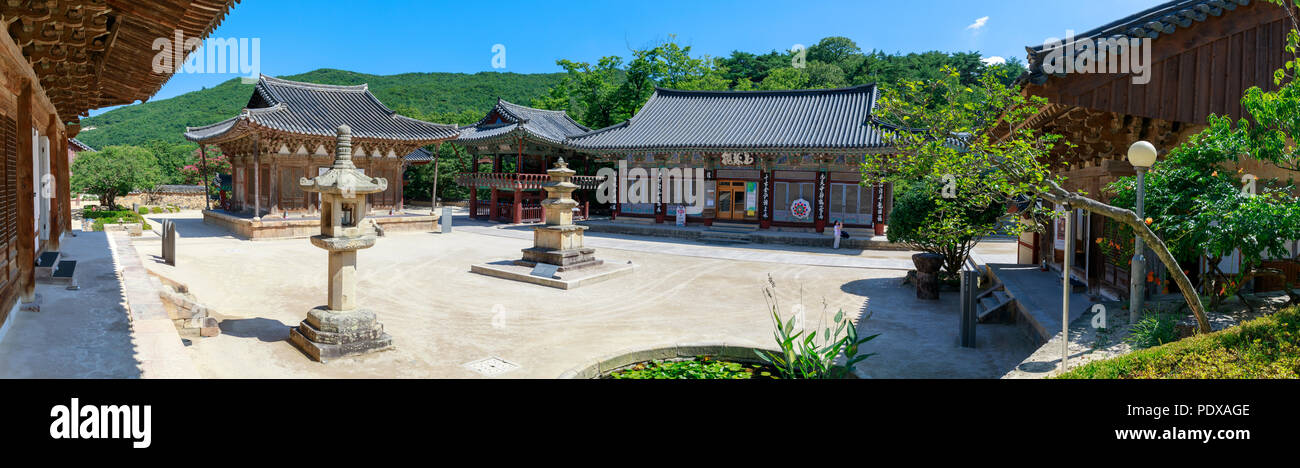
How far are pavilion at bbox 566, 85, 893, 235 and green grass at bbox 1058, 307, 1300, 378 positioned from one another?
60.1 ft

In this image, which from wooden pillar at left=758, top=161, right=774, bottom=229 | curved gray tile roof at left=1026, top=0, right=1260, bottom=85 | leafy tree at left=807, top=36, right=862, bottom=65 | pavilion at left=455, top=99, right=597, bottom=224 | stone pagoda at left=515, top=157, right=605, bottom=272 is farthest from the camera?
leafy tree at left=807, top=36, right=862, bottom=65

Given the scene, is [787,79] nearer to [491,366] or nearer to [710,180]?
[710,180]

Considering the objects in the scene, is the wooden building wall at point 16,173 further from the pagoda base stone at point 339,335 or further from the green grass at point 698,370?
the green grass at point 698,370

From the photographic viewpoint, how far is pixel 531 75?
91.6m

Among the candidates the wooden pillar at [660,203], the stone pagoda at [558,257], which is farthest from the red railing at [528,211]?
the stone pagoda at [558,257]

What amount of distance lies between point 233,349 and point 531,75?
8768 cm

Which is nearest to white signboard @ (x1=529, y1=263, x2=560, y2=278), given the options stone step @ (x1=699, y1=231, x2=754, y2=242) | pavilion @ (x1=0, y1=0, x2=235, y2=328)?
pavilion @ (x1=0, y1=0, x2=235, y2=328)

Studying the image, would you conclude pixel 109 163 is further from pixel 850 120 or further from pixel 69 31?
pixel 850 120

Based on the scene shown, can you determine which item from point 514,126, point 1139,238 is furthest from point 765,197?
point 1139,238

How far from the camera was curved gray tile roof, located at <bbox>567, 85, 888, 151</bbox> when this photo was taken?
2447cm

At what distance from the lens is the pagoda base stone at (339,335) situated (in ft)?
25.0

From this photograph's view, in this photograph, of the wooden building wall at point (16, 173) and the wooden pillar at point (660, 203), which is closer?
the wooden building wall at point (16, 173)

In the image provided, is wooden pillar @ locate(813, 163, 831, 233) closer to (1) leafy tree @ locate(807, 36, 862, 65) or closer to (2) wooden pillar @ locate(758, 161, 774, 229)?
(2) wooden pillar @ locate(758, 161, 774, 229)

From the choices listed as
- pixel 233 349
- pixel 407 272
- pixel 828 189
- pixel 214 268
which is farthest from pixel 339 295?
pixel 828 189
